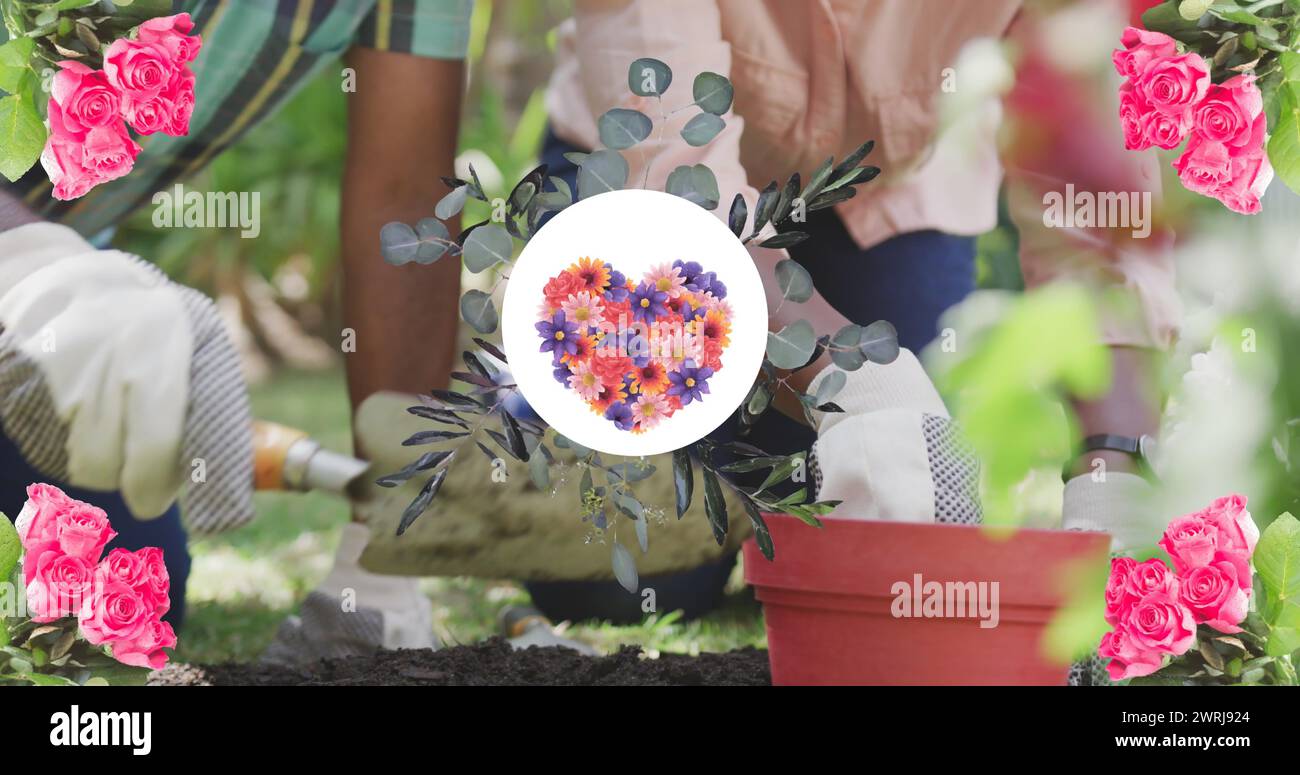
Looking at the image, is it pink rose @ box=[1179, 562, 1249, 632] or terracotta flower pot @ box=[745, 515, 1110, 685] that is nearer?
terracotta flower pot @ box=[745, 515, 1110, 685]

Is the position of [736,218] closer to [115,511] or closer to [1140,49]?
[1140,49]

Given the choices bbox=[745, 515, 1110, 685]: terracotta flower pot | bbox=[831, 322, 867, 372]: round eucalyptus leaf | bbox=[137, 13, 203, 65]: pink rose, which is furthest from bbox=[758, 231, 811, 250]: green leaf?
bbox=[137, 13, 203, 65]: pink rose

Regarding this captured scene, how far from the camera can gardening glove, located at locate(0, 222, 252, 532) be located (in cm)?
171

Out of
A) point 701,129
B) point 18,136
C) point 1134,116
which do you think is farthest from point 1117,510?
point 18,136

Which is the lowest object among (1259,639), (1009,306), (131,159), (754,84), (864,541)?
(1259,639)

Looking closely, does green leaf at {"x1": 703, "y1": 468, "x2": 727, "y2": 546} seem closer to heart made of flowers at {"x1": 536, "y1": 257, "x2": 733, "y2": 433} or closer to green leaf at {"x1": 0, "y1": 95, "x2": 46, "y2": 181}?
heart made of flowers at {"x1": 536, "y1": 257, "x2": 733, "y2": 433}

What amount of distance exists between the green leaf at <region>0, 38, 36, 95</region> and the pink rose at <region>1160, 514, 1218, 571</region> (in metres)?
1.65

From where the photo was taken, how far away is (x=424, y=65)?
1762mm

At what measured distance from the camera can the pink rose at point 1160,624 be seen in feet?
5.66

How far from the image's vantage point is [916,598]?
5.40ft

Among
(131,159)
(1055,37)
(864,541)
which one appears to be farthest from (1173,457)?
(131,159)

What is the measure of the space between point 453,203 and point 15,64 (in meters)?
0.61

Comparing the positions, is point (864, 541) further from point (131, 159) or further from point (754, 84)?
point (131, 159)

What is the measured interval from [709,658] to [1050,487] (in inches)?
20.8
